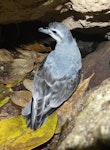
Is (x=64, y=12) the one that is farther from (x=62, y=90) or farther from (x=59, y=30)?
(x=62, y=90)

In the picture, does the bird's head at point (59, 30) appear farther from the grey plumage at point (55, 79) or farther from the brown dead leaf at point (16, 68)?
the brown dead leaf at point (16, 68)

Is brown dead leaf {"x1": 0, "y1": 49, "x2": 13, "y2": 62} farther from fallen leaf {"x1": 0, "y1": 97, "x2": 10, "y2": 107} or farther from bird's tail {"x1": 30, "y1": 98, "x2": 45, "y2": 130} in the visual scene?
bird's tail {"x1": 30, "y1": 98, "x2": 45, "y2": 130}

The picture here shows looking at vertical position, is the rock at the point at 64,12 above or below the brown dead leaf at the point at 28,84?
above

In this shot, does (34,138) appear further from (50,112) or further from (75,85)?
(75,85)

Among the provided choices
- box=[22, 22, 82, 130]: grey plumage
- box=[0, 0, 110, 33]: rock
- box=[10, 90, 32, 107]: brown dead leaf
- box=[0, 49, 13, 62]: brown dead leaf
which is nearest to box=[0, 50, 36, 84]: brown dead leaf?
box=[0, 49, 13, 62]: brown dead leaf

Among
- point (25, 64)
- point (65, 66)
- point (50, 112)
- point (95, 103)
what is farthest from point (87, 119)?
point (25, 64)

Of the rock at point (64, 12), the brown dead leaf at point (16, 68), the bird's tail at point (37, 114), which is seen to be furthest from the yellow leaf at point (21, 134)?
the rock at point (64, 12)

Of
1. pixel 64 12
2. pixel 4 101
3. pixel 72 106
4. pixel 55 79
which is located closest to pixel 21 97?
pixel 4 101
